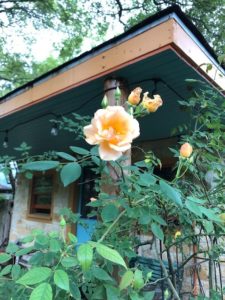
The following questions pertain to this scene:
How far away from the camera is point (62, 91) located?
2.59m

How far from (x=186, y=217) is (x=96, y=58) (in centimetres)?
144

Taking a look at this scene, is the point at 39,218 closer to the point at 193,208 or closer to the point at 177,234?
the point at 177,234

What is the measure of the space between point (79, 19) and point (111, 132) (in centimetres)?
892

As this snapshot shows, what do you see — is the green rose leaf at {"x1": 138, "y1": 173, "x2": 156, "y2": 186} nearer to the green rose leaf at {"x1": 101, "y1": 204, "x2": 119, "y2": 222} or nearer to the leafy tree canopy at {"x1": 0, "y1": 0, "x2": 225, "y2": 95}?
the green rose leaf at {"x1": 101, "y1": 204, "x2": 119, "y2": 222}

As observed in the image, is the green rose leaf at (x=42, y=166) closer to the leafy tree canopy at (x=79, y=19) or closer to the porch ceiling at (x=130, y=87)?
the porch ceiling at (x=130, y=87)

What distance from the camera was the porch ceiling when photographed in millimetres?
2131

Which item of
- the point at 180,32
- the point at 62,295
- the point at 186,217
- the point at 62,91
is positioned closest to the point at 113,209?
the point at 62,295

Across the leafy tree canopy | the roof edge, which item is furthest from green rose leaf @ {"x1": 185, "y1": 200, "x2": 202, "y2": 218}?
the leafy tree canopy

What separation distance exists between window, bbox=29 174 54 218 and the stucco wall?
14 centimetres

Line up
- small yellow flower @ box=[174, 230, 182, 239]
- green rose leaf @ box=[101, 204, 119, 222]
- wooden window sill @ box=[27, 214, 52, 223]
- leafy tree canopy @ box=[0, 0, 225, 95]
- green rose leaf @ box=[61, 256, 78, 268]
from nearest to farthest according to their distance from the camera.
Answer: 1. green rose leaf @ box=[61, 256, 78, 268]
2. green rose leaf @ box=[101, 204, 119, 222]
3. small yellow flower @ box=[174, 230, 182, 239]
4. wooden window sill @ box=[27, 214, 52, 223]
5. leafy tree canopy @ box=[0, 0, 225, 95]

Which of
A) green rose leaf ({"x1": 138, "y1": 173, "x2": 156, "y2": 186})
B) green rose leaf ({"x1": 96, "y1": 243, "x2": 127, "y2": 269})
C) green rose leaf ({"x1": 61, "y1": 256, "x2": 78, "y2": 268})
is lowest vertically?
green rose leaf ({"x1": 61, "y1": 256, "x2": 78, "y2": 268})

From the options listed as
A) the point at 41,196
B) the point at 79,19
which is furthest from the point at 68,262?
the point at 79,19

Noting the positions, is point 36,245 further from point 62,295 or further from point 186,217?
point 186,217

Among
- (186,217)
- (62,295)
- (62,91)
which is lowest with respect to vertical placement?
(62,295)
